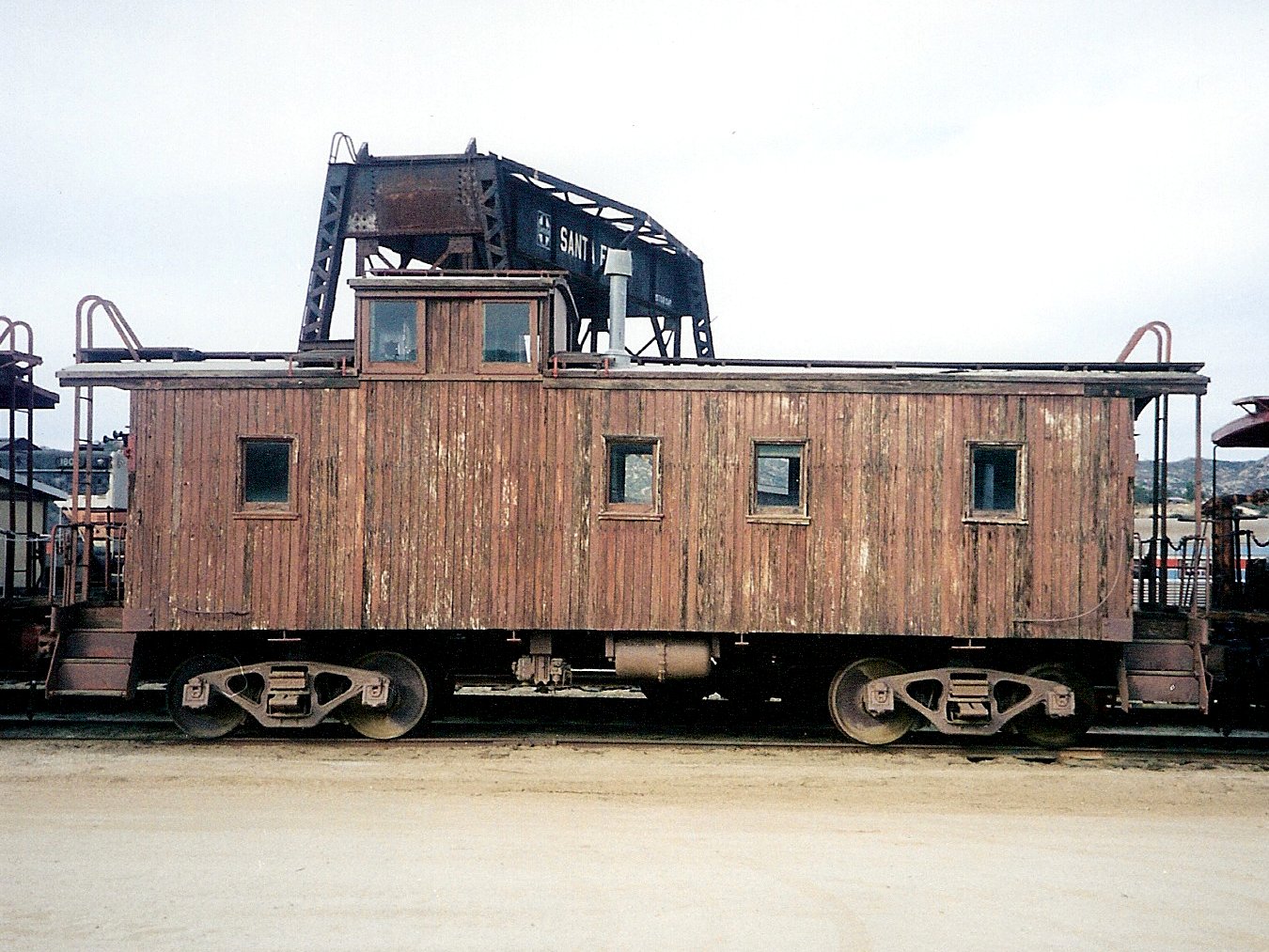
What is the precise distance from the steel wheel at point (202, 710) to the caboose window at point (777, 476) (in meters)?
7.12

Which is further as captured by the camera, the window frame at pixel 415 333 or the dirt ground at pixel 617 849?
the window frame at pixel 415 333

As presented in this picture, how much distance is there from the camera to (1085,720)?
13156 millimetres

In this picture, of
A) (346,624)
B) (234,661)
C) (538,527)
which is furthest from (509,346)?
(234,661)

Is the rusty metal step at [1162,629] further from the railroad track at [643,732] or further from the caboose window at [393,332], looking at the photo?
the caboose window at [393,332]

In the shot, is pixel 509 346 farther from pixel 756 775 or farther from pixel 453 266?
pixel 453 266

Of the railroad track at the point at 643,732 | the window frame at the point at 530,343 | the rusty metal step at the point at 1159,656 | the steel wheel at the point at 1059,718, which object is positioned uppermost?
the window frame at the point at 530,343

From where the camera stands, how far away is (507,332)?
523 inches

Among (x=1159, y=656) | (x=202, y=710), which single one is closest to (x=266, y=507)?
(x=202, y=710)

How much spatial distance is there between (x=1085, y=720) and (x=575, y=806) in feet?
23.0

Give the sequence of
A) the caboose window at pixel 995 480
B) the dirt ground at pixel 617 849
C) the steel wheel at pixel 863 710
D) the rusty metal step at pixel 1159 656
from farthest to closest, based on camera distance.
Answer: the steel wheel at pixel 863 710, the caboose window at pixel 995 480, the rusty metal step at pixel 1159 656, the dirt ground at pixel 617 849

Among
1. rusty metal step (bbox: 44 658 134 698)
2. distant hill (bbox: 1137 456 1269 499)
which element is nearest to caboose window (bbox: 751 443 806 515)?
rusty metal step (bbox: 44 658 134 698)

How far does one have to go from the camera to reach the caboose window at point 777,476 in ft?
42.7

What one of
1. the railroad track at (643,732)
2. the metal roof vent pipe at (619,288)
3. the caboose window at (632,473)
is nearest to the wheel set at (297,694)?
the railroad track at (643,732)

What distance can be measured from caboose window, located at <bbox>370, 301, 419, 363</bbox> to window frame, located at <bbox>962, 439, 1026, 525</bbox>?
7118mm
